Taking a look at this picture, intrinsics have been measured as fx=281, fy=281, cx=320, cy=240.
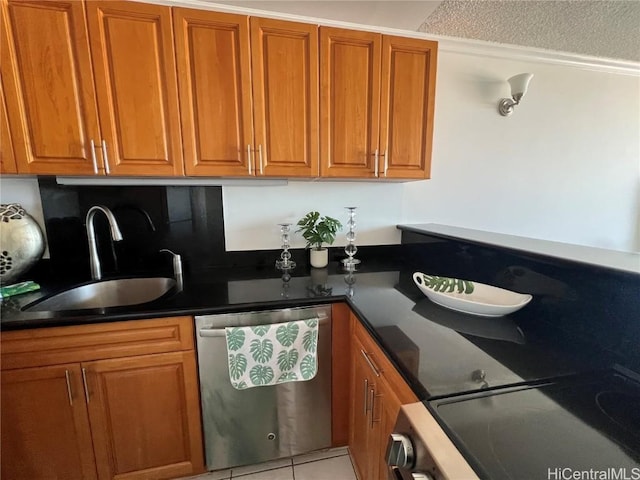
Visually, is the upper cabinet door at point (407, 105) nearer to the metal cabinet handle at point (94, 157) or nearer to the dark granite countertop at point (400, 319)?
the dark granite countertop at point (400, 319)

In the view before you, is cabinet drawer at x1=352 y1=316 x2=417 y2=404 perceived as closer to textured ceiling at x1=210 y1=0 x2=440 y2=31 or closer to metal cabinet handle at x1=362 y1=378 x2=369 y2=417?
metal cabinet handle at x1=362 y1=378 x2=369 y2=417

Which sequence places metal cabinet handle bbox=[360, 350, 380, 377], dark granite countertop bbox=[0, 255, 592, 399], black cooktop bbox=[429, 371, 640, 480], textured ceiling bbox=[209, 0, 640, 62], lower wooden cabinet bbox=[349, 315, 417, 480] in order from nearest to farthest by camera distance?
black cooktop bbox=[429, 371, 640, 480]
dark granite countertop bbox=[0, 255, 592, 399]
lower wooden cabinet bbox=[349, 315, 417, 480]
metal cabinet handle bbox=[360, 350, 380, 377]
textured ceiling bbox=[209, 0, 640, 62]

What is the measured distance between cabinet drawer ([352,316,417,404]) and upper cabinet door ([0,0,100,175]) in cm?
137

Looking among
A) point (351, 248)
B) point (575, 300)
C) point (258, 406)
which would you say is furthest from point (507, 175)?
point (258, 406)

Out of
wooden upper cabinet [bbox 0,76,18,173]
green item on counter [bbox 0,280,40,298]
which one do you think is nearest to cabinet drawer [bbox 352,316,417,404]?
green item on counter [bbox 0,280,40,298]

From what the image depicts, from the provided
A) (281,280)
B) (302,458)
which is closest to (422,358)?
(281,280)

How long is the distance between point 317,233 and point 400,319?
77 centimetres

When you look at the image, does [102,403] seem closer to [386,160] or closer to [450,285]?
[450,285]

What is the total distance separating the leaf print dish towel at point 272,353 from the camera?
3.83 ft

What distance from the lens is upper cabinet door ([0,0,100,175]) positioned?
113 cm

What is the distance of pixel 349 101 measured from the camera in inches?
57.4

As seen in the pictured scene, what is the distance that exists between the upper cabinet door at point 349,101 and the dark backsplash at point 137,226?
0.73 metres

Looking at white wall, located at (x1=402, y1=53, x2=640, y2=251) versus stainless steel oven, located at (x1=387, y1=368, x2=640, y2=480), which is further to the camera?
white wall, located at (x1=402, y1=53, x2=640, y2=251)

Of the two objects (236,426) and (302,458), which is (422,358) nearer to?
(236,426)
